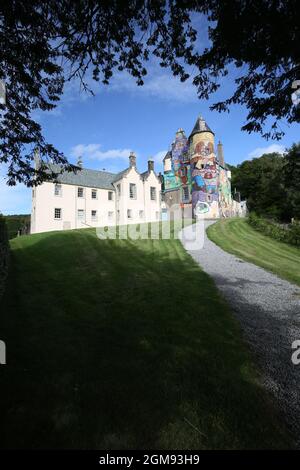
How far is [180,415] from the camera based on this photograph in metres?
2.72

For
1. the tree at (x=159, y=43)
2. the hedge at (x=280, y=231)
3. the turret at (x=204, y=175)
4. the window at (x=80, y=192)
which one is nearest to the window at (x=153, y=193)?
the turret at (x=204, y=175)

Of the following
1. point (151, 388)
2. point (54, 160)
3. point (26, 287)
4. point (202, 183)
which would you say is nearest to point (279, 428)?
point (151, 388)

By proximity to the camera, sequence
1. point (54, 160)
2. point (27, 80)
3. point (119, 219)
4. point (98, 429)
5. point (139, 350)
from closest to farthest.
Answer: point (98, 429) → point (139, 350) → point (27, 80) → point (54, 160) → point (119, 219)

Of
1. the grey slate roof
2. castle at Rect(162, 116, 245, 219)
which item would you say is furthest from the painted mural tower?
the grey slate roof

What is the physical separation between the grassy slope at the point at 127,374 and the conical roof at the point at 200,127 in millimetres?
38452

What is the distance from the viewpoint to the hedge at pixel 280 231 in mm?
19734

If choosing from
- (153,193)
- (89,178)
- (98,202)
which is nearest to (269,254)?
(153,193)

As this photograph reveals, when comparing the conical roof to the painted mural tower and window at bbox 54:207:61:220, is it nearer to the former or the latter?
the painted mural tower

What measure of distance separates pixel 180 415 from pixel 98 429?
0.94 meters

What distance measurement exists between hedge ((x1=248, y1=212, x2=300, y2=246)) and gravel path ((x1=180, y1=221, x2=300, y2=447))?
9893 mm

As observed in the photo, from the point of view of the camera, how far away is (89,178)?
1433 inches

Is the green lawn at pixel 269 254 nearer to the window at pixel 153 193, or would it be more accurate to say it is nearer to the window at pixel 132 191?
the window at pixel 132 191

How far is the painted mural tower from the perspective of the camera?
39.0 m

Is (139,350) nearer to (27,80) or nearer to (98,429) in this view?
(98,429)
